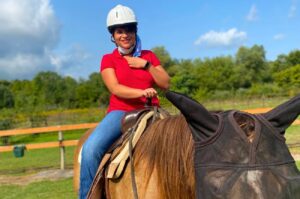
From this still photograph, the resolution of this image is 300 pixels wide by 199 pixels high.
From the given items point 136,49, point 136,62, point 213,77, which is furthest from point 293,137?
point 213,77

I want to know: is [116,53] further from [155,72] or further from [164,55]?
[164,55]

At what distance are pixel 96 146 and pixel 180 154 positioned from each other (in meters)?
0.91

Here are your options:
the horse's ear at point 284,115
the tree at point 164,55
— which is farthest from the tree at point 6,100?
the horse's ear at point 284,115

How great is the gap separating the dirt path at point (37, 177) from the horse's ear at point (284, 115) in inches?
365

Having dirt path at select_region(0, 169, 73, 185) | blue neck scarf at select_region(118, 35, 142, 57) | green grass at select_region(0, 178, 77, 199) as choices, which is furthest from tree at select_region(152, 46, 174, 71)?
blue neck scarf at select_region(118, 35, 142, 57)

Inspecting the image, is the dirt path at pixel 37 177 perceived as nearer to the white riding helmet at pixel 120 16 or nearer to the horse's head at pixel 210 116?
the white riding helmet at pixel 120 16

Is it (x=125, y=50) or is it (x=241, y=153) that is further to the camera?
(x=125, y=50)

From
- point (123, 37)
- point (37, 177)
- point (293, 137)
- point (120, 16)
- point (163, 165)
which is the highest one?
point (120, 16)

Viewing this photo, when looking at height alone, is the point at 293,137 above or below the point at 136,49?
below

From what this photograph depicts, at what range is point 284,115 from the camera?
1705mm

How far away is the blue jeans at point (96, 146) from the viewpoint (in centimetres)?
285

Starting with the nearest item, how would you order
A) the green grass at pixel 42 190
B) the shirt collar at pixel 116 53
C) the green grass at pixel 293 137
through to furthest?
the shirt collar at pixel 116 53 → the green grass at pixel 42 190 → the green grass at pixel 293 137

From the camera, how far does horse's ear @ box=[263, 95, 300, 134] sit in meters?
1.70

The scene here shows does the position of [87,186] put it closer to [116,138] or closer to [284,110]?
[116,138]
